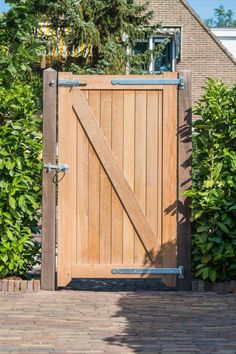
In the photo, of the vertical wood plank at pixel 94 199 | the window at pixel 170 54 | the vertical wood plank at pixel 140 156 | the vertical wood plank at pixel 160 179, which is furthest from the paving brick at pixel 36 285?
the window at pixel 170 54

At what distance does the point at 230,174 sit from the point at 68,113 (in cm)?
177

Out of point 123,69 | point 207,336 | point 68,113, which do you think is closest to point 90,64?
point 123,69

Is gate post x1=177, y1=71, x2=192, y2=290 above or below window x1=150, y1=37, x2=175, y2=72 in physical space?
below

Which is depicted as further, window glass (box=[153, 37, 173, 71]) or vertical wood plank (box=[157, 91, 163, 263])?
window glass (box=[153, 37, 173, 71])

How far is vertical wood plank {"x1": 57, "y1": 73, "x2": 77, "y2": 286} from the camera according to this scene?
652cm

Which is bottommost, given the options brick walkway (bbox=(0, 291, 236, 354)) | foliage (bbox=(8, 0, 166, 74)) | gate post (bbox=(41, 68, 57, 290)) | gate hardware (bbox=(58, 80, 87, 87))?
brick walkway (bbox=(0, 291, 236, 354))

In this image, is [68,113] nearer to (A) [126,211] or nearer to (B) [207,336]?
(A) [126,211]

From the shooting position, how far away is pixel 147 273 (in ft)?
21.4

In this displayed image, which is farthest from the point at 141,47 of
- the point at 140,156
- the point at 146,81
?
the point at 140,156

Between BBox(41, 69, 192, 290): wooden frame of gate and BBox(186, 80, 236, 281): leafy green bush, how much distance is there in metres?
0.14

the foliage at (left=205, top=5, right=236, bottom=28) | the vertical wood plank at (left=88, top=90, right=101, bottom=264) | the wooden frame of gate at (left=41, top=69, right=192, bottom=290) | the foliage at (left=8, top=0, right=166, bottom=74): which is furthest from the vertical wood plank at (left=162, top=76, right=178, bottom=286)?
the foliage at (left=205, top=5, right=236, bottom=28)

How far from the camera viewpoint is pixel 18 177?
6469mm

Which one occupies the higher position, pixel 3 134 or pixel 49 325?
pixel 3 134

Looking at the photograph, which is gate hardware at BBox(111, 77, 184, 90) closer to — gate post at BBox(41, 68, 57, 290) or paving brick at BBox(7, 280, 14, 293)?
gate post at BBox(41, 68, 57, 290)
